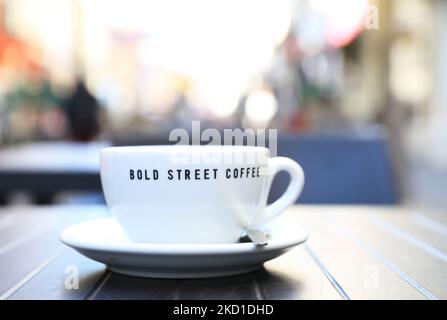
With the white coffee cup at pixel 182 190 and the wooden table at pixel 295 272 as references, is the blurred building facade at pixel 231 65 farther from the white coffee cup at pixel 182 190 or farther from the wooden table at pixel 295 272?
the white coffee cup at pixel 182 190

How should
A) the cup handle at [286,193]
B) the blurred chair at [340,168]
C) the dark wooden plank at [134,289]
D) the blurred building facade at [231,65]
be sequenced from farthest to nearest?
the blurred building facade at [231,65] < the blurred chair at [340,168] < the cup handle at [286,193] < the dark wooden plank at [134,289]

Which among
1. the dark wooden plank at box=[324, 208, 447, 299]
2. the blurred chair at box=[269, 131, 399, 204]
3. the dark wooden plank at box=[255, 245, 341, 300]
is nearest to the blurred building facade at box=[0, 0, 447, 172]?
the blurred chair at box=[269, 131, 399, 204]

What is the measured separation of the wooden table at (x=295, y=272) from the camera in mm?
355

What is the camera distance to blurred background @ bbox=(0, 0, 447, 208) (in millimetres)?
1285

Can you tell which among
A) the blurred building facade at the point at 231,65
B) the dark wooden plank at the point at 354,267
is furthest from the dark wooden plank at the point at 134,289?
the blurred building facade at the point at 231,65

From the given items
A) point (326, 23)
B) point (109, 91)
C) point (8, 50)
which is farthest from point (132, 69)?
point (326, 23)

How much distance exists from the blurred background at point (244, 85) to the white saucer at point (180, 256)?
0.35 m

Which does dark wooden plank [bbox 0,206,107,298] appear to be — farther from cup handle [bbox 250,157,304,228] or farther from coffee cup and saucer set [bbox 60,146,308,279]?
cup handle [bbox 250,157,304,228]

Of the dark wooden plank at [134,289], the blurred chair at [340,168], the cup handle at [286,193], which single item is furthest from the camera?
the blurred chair at [340,168]

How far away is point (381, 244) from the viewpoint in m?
0.55

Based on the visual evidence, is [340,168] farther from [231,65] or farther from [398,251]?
[231,65]

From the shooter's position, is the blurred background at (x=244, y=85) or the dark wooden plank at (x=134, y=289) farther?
the blurred background at (x=244, y=85)

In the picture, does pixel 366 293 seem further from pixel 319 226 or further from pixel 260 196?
pixel 319 226

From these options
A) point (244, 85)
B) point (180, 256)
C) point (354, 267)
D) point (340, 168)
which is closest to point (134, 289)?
point (180, 256)
